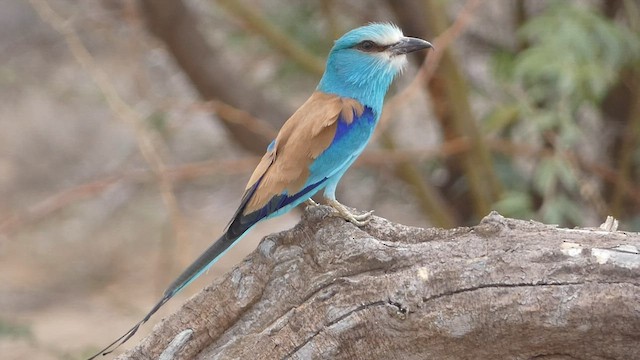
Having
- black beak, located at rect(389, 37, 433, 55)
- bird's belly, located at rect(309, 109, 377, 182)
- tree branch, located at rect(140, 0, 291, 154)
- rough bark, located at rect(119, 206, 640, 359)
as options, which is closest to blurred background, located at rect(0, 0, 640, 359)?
tree branch, located at rect(140, 0, 291, 154)

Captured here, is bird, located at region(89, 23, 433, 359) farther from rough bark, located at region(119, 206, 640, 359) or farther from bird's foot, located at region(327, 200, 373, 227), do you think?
rough bark, located at region(119, 206, 640, 359)

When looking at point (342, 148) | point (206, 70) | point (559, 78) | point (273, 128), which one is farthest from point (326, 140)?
point (206, 70)

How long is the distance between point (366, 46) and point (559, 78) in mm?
1124

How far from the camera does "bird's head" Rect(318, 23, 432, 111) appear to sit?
7.43 ft

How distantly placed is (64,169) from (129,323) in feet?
6.11

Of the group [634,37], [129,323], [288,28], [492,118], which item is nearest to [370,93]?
[492,118]

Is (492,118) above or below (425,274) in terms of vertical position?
above

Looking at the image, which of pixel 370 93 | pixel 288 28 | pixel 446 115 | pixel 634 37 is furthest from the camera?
pixel 288 28

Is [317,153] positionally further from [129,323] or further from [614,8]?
[129,323]

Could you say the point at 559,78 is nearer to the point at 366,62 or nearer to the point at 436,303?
the point at 366,62

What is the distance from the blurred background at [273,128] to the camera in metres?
3.31

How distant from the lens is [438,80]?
148 inches

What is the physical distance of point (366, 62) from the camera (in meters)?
2.29

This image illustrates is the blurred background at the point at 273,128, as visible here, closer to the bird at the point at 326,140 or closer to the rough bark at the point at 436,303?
the bird at the point at 326,140
